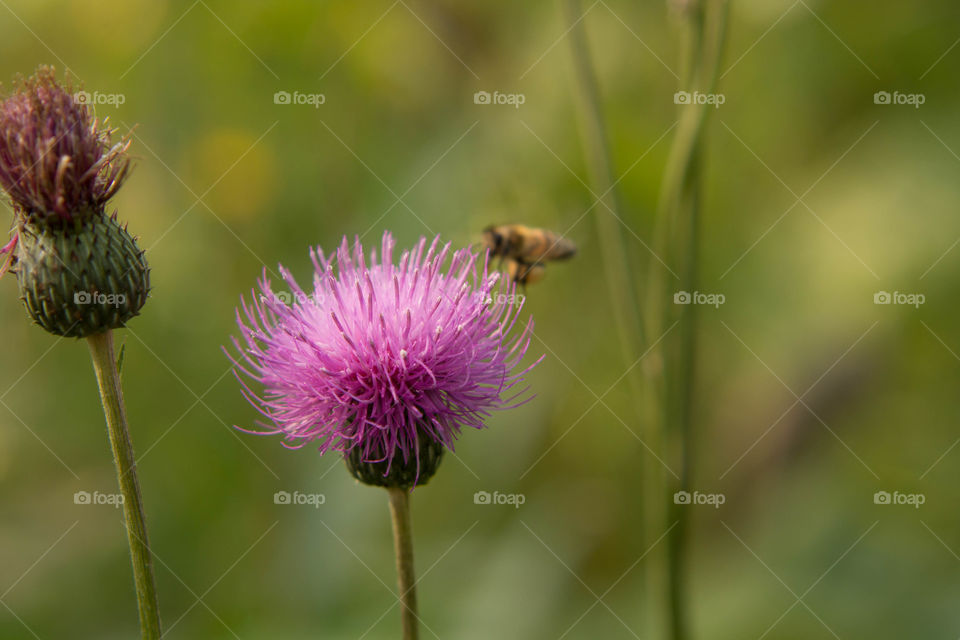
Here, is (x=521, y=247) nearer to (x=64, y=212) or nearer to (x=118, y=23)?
(x=64, y=212)

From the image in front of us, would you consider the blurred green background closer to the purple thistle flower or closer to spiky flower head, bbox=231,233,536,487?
spiky flower head, bbox=231,233,536,487

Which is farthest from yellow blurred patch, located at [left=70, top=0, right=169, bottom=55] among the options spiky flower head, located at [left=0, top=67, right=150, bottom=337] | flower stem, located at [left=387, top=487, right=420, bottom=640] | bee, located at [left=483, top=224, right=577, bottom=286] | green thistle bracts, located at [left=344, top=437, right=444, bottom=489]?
flower stem, located at [left=387, top=487, right=420, bottom=640]

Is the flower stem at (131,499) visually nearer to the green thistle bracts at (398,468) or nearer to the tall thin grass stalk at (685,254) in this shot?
the green thistle bracts at (398,468)

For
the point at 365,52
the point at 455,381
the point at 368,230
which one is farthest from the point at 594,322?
the point at 455,381

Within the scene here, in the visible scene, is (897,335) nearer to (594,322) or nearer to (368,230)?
(594,322)

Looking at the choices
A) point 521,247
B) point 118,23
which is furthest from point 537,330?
point 118,23

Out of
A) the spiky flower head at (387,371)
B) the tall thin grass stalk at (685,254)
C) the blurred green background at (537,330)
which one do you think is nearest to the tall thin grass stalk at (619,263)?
the tall thin grass stalk at (685,254)
